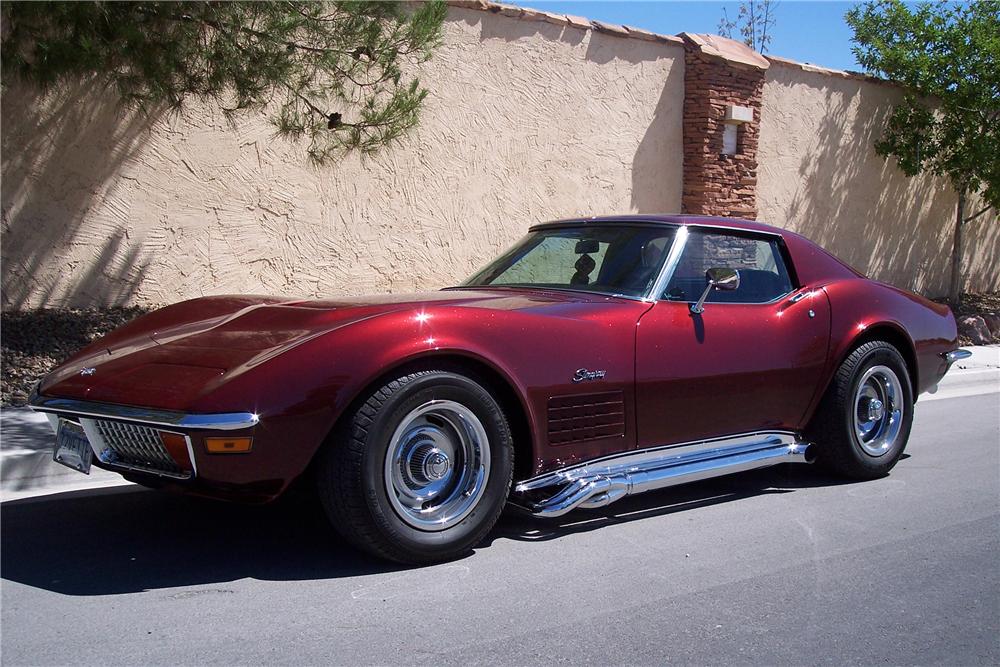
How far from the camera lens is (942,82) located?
13.5 metres

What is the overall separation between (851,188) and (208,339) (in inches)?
477

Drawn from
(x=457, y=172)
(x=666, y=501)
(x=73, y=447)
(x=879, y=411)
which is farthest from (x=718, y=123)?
(x=73, y=447)

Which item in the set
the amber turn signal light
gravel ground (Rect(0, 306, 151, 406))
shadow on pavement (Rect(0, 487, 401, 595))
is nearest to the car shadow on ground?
shadow on pavement (Rect(0, 487, 401, 595))

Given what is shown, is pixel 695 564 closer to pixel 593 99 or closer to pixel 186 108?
pixel 186 108

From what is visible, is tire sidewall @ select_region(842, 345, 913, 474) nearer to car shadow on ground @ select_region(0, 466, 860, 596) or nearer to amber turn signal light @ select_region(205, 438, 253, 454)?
car shadow on ground @ select_region(0, 466, 860, 596)

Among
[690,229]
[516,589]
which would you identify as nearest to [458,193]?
[690,229]

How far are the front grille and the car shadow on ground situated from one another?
0.43 metres

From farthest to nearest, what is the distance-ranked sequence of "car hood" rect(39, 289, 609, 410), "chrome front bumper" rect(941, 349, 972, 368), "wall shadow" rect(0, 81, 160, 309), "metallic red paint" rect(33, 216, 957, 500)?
"wall shadow" rect(0, 81, 160, 309), "chrome front bumper" rect(941, 349, 972, 368), "car hood" rect(39, 289, 609, 410), "metallic red paint" rect(33, 216, 957, 500)

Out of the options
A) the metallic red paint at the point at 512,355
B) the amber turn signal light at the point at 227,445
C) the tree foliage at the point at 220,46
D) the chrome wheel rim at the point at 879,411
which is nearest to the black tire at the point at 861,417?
the chrome wheel rim at the point at 879,411

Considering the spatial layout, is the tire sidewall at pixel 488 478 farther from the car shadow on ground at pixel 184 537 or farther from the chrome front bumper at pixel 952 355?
the chrome front bumper at pixel 952 355

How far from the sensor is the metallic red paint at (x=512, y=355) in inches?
135

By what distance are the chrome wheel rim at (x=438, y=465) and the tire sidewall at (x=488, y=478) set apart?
3 cm

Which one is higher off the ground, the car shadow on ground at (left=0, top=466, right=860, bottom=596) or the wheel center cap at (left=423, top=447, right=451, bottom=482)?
the wheel center cap at (left=423, top=447, right=451, bottom=482)

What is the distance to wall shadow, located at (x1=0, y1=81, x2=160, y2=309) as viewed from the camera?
7859 mm
